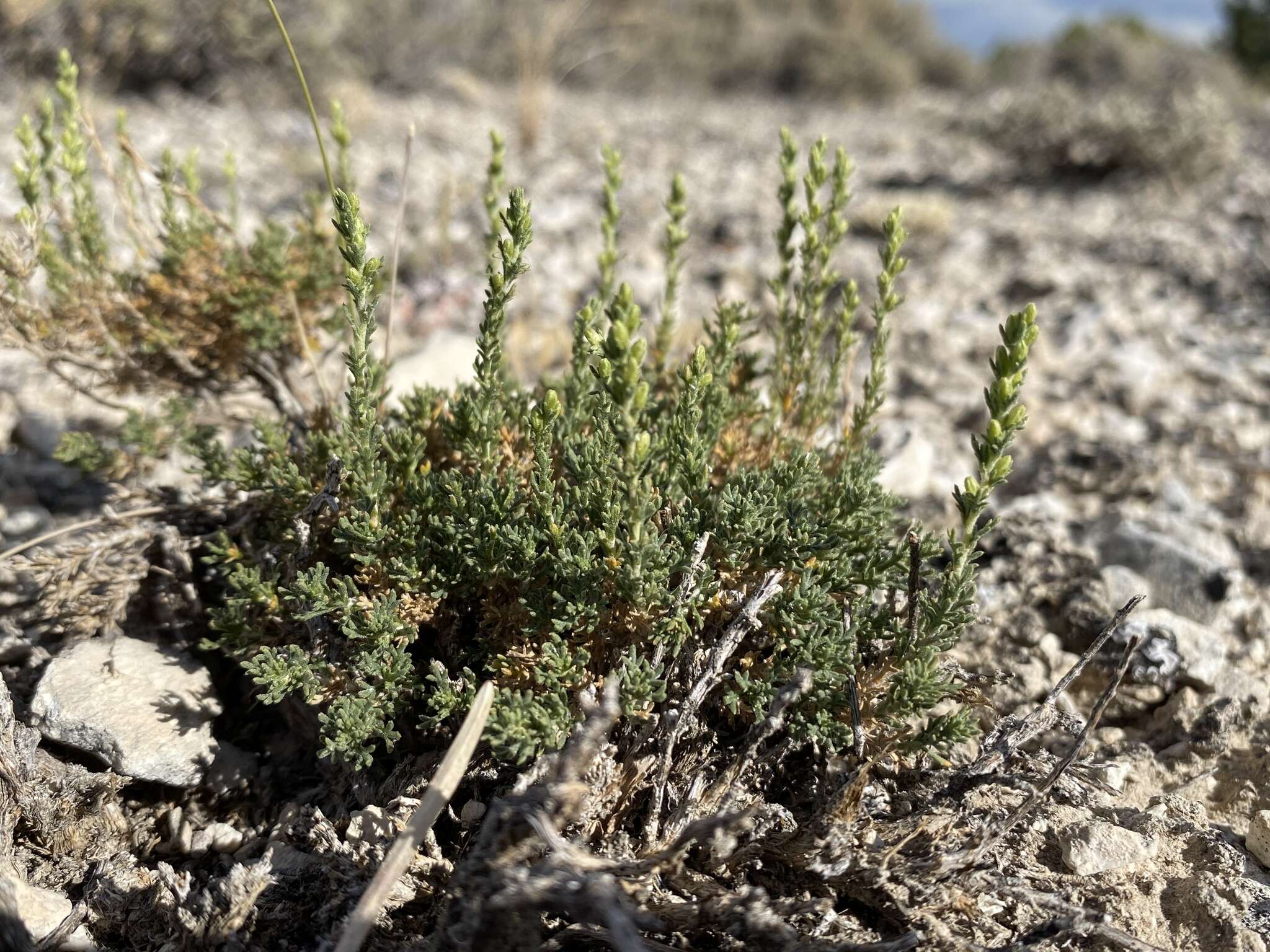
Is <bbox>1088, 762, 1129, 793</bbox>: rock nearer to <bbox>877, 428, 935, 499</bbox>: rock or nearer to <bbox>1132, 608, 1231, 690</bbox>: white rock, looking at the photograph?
<bbox>1132, 608, 1231, 690</bbox>: white rock

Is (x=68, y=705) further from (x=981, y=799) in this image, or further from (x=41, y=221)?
(x=981, y=799)

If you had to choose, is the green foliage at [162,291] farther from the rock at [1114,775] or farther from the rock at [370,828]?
the rock at [1114,775]

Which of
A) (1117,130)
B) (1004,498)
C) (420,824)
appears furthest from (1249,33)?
(420,824)

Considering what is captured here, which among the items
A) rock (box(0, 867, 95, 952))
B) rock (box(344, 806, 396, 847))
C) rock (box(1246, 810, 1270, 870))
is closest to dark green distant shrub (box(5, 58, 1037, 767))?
rock (box(344, 806, 396, 847))

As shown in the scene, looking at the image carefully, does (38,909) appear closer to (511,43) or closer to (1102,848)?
(1102,848)

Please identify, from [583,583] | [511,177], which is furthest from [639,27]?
Result: [583,583]

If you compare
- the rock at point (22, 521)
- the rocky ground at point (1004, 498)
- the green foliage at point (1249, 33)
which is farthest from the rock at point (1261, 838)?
the green foliage at point (1249, 33)
